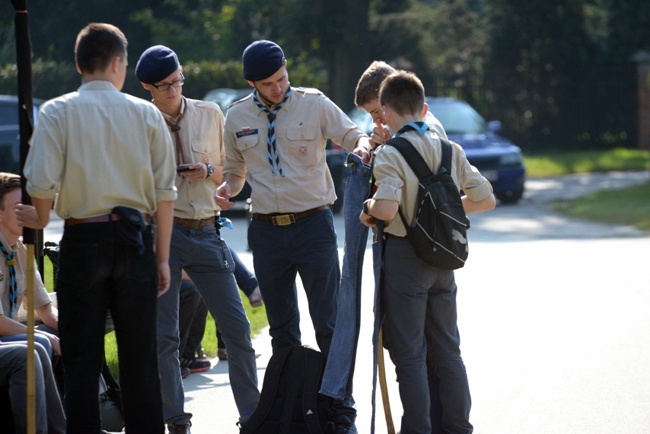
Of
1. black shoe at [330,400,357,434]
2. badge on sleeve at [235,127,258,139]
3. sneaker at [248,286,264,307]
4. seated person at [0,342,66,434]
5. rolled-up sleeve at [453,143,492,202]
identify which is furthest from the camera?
sneaker at [248,286,264,307]

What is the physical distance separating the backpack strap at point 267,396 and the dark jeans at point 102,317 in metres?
0.75

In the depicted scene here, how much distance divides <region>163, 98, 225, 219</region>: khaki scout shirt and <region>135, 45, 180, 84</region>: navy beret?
0.24m

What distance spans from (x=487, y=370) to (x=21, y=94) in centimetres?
371

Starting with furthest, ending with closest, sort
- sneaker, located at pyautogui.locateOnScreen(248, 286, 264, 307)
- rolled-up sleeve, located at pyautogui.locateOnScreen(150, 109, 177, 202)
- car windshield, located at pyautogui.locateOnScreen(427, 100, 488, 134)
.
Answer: car windshield, located at pyautogui.locateOnScreen(427, 100, 488, 134), sneaker, located at pyautogui.locateOnScreen(248, 286, 264, 307), rolled-up sleeve, located at pyautogui.locateOnScreen(150, 109, 177, 202)

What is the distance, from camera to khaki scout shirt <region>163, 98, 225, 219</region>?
5.66 meters

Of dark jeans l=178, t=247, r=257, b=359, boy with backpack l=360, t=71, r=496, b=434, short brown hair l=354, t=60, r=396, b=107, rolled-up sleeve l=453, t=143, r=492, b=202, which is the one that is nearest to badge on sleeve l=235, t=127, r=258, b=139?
short brown hair l=354, t=60, r=396, b=107

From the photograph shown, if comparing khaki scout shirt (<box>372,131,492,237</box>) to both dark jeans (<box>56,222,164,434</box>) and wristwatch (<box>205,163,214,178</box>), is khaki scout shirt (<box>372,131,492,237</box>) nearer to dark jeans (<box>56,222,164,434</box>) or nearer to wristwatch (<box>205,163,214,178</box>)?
wristwatch (<box>205,163,214,178</box>)

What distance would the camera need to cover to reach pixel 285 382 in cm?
552

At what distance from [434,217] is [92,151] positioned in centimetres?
156

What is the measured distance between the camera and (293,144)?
575 centimetres

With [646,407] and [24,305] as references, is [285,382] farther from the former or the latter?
[646,407]

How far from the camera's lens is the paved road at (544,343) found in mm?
6258

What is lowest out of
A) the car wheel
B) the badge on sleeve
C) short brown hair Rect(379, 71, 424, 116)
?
the car wheel

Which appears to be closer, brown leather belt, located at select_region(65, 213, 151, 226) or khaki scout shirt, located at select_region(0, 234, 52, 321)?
brown leather belt, located at select_region(65, 213, 151, 226)
